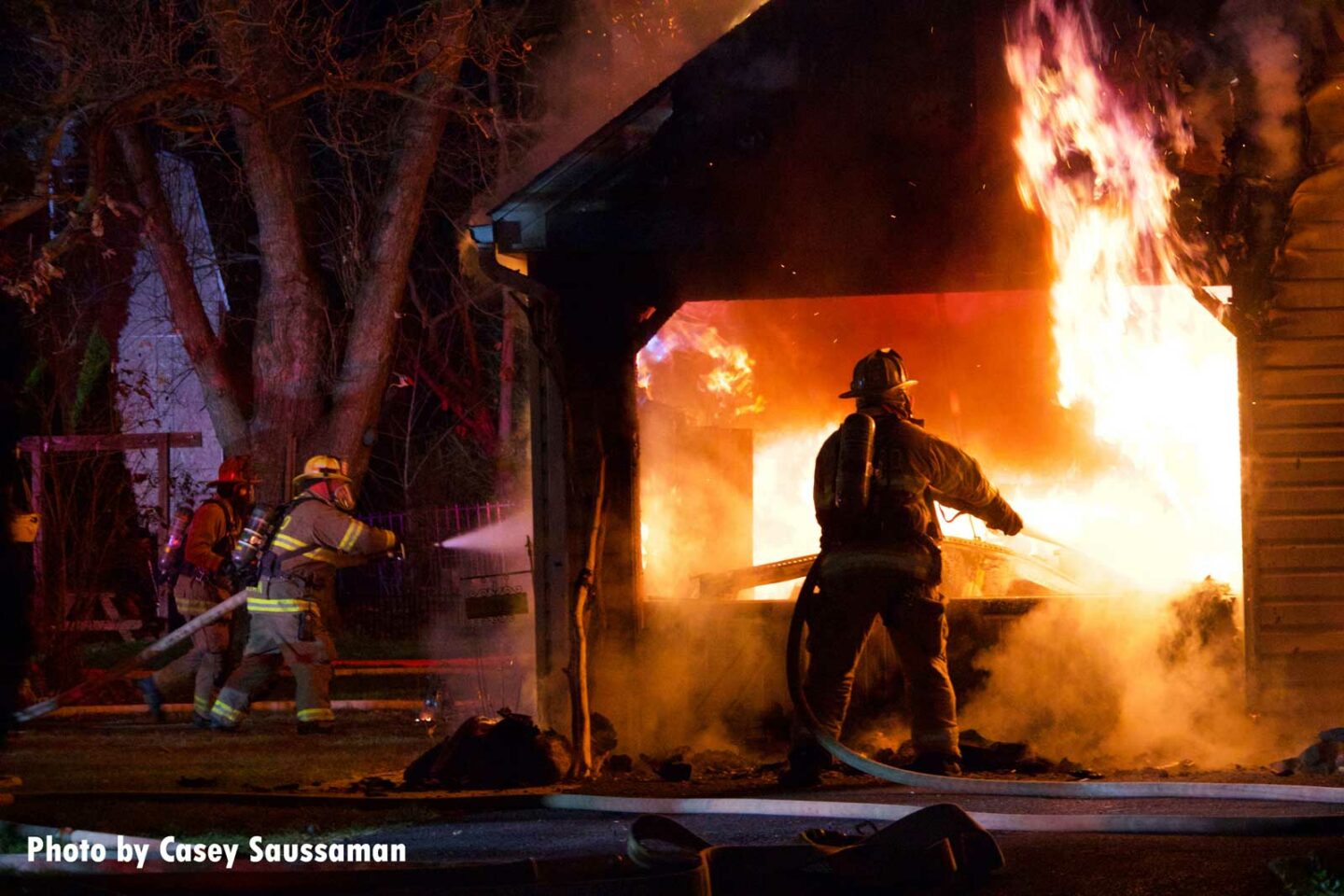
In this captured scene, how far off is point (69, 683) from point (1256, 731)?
958 cm

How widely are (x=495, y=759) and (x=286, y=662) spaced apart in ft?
10.1

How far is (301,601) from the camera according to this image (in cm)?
964

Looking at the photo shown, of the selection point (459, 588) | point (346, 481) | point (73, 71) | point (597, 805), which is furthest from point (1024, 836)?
point (459, 588)

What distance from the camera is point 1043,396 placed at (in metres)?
11.6

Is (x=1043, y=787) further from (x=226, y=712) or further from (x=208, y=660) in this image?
(x=208, y=660)

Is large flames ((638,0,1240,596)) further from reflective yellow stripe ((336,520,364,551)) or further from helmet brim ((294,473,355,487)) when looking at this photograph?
helmet brim ((294,473,355,487))

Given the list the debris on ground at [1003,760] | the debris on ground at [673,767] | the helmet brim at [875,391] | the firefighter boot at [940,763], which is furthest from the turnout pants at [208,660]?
the firefighter boot at [940,763]

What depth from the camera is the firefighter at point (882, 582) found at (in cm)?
703

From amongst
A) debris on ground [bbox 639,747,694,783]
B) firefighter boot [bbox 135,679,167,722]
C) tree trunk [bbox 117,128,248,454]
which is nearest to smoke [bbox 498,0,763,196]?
debris on ground [bbox 639,747,694,783]

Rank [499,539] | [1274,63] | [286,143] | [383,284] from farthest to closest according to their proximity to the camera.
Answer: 1. [499,539]
2. [383,284]
3. [286,143]
4. [1274,63]

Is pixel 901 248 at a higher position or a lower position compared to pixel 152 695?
higher

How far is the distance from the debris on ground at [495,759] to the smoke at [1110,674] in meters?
2.52

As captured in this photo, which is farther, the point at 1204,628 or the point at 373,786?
the point at 1204,628

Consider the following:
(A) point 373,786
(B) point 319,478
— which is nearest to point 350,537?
(B) point 319,478
